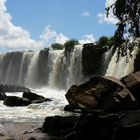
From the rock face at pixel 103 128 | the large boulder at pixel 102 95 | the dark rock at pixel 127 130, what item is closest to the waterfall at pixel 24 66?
the large boulder at pixel 102 95

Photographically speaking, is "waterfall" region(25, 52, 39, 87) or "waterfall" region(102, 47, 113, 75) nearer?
"waterfall" region(102, 47, 113, 75)

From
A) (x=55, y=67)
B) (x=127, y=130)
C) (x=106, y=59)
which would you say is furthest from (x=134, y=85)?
(x=55, y=67)

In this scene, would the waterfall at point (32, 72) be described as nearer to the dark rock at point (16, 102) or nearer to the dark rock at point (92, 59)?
the dark rock at point (92, 59)

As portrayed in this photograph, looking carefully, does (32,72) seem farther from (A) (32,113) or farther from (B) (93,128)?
(B) (93,128)

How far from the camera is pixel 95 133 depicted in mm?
15508

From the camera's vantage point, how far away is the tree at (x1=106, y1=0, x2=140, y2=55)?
66.3 feet

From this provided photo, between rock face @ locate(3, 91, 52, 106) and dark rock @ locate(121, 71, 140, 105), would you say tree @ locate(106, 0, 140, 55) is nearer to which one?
dark rock @ locate(121, 71, 140, 105)

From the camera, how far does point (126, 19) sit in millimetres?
20672

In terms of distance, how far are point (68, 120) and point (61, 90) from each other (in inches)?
1604

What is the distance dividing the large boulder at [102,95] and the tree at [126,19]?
161 inches

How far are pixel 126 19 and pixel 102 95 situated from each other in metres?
6.28

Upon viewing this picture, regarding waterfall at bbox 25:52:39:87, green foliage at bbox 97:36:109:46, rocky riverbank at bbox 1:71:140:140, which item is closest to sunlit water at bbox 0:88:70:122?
rocky riverbank at bbox 1:71:140:140

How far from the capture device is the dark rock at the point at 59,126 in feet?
55.7

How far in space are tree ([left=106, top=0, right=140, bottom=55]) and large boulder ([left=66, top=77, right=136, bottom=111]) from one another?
4095 mm
